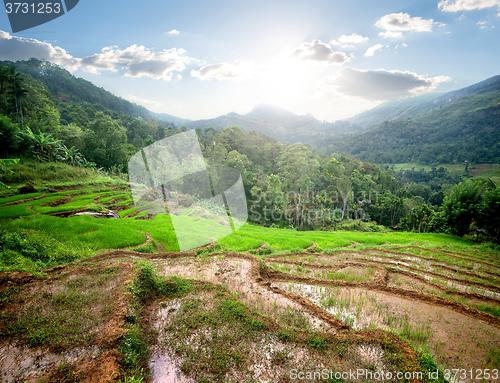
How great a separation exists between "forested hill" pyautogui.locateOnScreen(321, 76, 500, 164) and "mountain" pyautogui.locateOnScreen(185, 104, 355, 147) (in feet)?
57.2

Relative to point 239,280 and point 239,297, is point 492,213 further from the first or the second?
point 239,297

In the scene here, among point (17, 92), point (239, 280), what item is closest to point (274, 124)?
point (17, 92)

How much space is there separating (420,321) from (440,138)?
14849cm

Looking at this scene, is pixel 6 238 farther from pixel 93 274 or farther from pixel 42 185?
pixel 42 185

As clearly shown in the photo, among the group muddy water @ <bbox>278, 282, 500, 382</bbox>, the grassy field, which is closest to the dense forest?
the grassy field

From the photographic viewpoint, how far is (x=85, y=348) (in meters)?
4.29

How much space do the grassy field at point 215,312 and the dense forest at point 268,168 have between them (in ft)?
50.3

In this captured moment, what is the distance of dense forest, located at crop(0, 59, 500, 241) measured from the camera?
22.5 meters

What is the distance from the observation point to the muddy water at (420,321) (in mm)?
4935

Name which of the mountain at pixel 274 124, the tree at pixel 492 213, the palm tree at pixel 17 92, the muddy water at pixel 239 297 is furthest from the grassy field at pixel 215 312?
the mountain at pixel 274 124

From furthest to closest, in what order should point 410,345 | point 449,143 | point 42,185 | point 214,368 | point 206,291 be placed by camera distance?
point 449,143 < point 42,185 < point 206,291 < point 410,345 < point 214,368

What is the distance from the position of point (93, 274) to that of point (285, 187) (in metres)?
36.2

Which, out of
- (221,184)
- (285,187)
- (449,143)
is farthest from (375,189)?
(449,143)

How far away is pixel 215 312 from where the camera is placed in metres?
5.60
